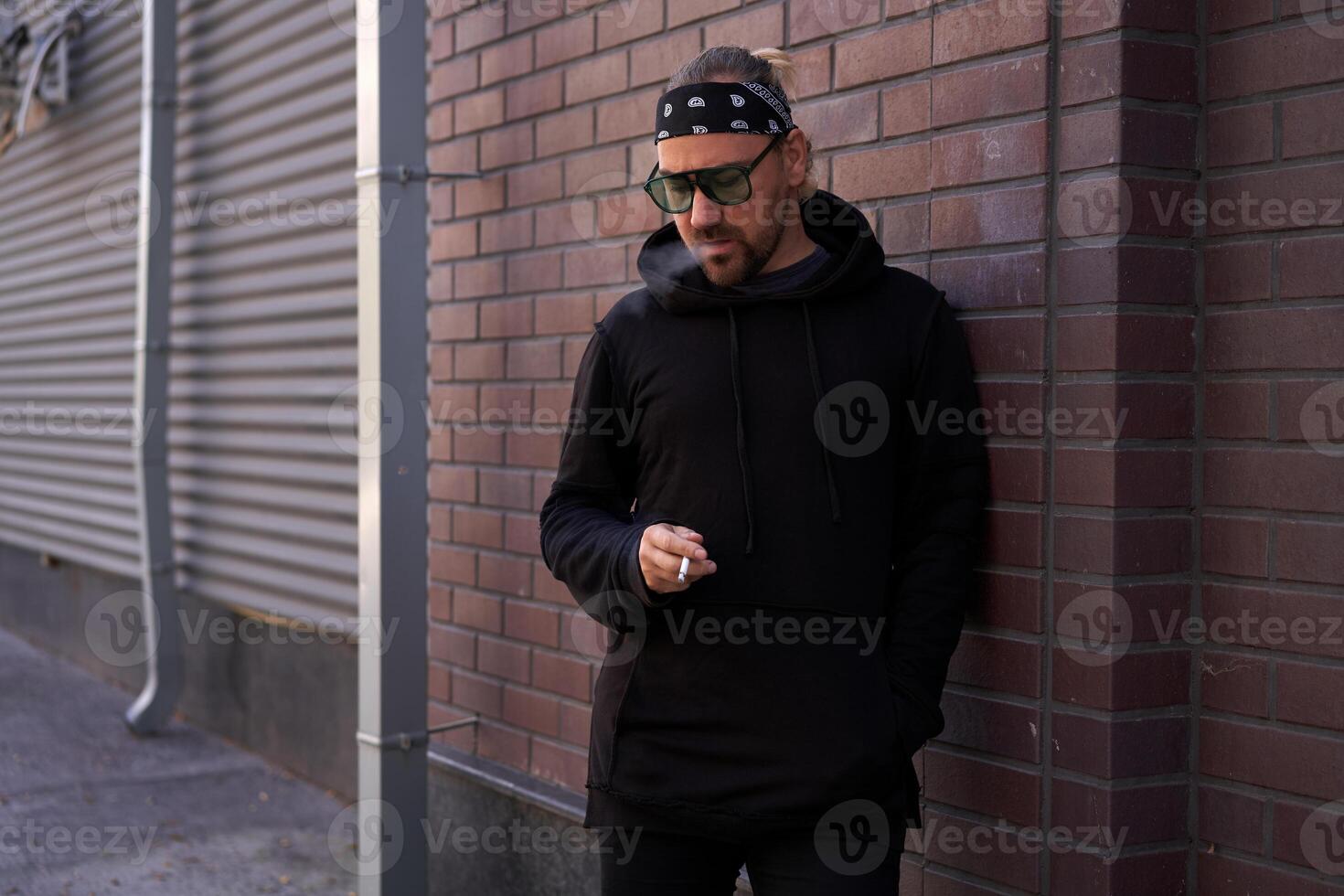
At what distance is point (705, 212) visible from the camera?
258 centimetres

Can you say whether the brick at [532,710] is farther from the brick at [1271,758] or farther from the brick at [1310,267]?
the brick at [1310,267]

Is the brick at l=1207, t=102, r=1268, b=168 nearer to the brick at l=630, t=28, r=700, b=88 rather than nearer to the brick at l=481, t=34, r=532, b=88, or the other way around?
the brick at l=630, t=28, r=700, b=88

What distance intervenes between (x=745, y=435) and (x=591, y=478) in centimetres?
36

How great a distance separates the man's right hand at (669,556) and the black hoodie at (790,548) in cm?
→ 5

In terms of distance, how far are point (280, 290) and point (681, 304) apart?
Answer: 14.6ft

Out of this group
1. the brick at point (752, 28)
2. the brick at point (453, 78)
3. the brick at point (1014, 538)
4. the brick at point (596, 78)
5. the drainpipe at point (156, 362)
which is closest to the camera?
the brick at point (1014, 538)

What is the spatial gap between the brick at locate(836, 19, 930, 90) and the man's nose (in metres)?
0.67

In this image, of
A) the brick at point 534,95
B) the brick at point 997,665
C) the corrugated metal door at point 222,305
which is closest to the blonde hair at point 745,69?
the brick at point 997,665

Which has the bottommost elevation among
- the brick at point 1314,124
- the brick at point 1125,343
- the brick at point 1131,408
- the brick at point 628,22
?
the brick at point 1131,408

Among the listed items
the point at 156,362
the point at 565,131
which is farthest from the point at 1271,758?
the point at 156,362

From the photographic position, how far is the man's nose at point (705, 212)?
2.57 m

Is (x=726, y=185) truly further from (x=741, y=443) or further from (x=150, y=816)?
(x=150, y=816)

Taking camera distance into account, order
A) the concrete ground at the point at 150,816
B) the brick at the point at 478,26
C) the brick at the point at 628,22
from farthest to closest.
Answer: the concrete ground at the point at 150,816 → the brick at the point at 478,26 → the brick at the point at 628,22

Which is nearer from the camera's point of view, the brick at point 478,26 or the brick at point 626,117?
the brick at point 626,117
